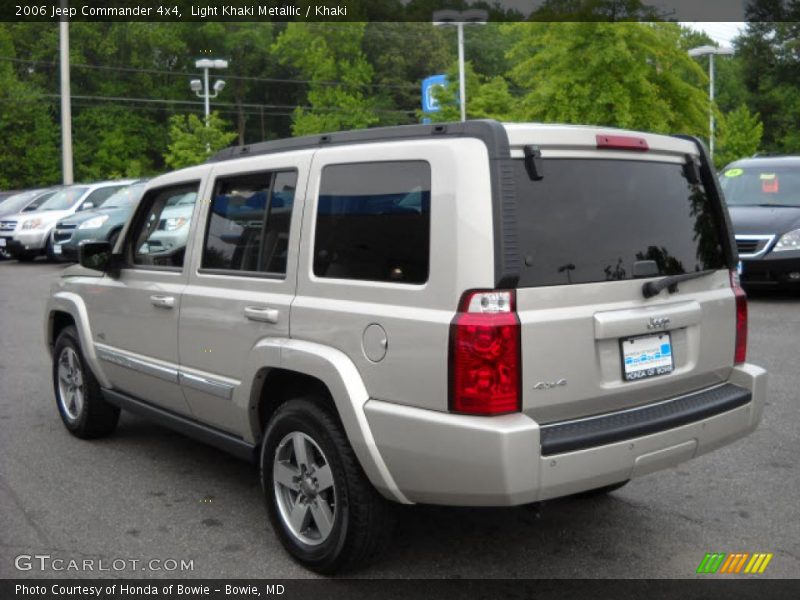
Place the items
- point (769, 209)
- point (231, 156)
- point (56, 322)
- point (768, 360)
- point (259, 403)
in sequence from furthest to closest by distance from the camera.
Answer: point (769, 209) < point (768, 360) < point (56, 322) < point (231, 156) < point (259, 403)

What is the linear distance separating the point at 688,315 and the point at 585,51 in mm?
19691

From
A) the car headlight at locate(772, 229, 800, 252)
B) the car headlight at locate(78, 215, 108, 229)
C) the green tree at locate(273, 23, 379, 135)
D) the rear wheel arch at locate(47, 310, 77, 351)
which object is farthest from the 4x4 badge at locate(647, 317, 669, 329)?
the green tree at locate(273, 23, 379, 135)

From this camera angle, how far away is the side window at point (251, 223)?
4.32 metres

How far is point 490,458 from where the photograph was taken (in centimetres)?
336

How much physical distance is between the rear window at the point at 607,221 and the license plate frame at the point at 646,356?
27 cm

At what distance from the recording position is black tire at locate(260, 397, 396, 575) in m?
3.78

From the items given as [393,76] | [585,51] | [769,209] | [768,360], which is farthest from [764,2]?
[768,360]

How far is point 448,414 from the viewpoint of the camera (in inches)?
136

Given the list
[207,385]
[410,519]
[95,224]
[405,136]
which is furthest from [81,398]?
[95,224]

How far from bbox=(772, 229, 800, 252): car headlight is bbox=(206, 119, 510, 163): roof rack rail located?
8878 millimetres

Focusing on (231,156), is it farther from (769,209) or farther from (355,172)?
(769,209)

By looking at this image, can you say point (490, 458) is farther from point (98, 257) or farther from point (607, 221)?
point (98, 257)

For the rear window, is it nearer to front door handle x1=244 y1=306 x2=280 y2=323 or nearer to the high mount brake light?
the high mount brake light

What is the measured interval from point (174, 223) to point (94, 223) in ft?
46.3
